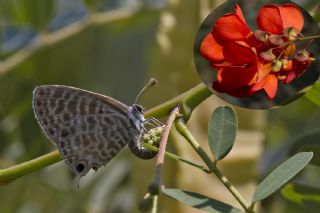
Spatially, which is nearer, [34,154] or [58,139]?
[58,139]

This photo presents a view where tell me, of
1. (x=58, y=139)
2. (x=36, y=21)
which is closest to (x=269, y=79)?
(x=58, y=139)

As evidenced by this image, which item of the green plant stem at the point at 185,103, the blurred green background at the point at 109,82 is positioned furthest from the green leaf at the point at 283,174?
the blurred green background at the point at 109,82

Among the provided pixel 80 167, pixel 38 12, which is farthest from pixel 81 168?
pixel 38 12

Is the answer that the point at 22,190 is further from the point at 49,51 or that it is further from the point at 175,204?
the point at 175,204

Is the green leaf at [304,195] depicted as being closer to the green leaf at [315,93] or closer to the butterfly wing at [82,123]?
the green leaf at [315,93]

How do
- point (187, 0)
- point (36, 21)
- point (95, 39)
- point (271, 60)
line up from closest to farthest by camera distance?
point (271, 60) → point (187, 0) → point (36, 21) → point (95, 39)

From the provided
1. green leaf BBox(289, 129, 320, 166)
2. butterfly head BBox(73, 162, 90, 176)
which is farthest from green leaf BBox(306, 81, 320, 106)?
butterfly head BBox(73, 162, 90, 176)

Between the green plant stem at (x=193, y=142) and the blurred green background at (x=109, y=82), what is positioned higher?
the green plant stem at (x=193, y=142)
